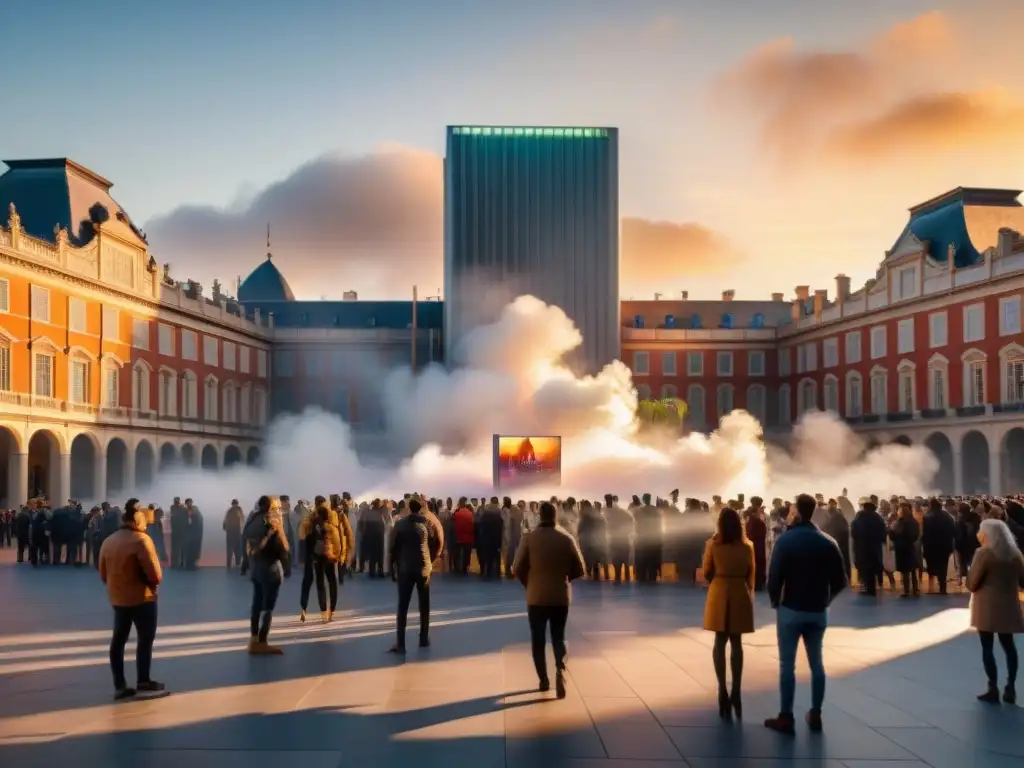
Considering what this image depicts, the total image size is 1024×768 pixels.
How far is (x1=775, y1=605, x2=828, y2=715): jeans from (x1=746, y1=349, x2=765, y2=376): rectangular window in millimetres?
66657

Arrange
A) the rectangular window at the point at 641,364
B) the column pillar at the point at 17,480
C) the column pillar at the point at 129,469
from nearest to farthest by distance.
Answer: the column pillar at the point at 17,480
the column pillar at the point at 129,469
the rectangular window at the point at 641,364

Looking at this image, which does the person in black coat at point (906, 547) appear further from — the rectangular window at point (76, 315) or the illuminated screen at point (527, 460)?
the rectangular window at point (76, 315)

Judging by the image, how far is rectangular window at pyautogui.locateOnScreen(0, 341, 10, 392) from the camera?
39562mm

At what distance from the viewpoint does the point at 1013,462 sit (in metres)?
47.9

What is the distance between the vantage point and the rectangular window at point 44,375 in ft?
139

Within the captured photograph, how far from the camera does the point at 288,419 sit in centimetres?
6869

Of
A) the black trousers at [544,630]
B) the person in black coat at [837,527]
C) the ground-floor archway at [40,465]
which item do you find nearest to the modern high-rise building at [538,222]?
the ground-floor archway at [40,465]

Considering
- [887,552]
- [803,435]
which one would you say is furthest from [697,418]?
[887,552]

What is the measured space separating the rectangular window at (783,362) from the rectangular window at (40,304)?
158 feet

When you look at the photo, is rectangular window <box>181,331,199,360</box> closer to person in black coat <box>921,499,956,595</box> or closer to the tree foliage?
the tree foliage

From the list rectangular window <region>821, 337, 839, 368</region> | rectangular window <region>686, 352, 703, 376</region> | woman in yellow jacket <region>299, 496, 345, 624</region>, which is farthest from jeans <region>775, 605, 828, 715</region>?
rectangular window <region>686, 352, 703, 376</region>

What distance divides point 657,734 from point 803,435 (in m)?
57.3

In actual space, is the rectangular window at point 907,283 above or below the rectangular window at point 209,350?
above

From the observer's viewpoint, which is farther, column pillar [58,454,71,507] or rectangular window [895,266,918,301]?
rectangular window [895,266,918,301]
